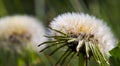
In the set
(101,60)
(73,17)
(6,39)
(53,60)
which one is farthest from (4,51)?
(101,60)

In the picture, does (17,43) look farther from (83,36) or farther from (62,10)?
(83,36)

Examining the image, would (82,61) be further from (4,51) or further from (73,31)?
(4,51)

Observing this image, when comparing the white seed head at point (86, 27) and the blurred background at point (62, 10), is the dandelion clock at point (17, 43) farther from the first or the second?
the white seed head at point (86, 27)

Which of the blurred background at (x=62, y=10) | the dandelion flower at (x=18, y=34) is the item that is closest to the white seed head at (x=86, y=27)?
the dandelion flower at (x=18, y=34)

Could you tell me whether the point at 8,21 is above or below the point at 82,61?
above

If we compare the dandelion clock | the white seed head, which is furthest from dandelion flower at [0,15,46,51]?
the white seed head

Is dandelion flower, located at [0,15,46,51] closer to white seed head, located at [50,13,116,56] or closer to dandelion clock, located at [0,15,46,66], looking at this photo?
dandelion clock, located at [0,15,46,66]

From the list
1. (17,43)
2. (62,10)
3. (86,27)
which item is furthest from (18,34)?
(86,27)
